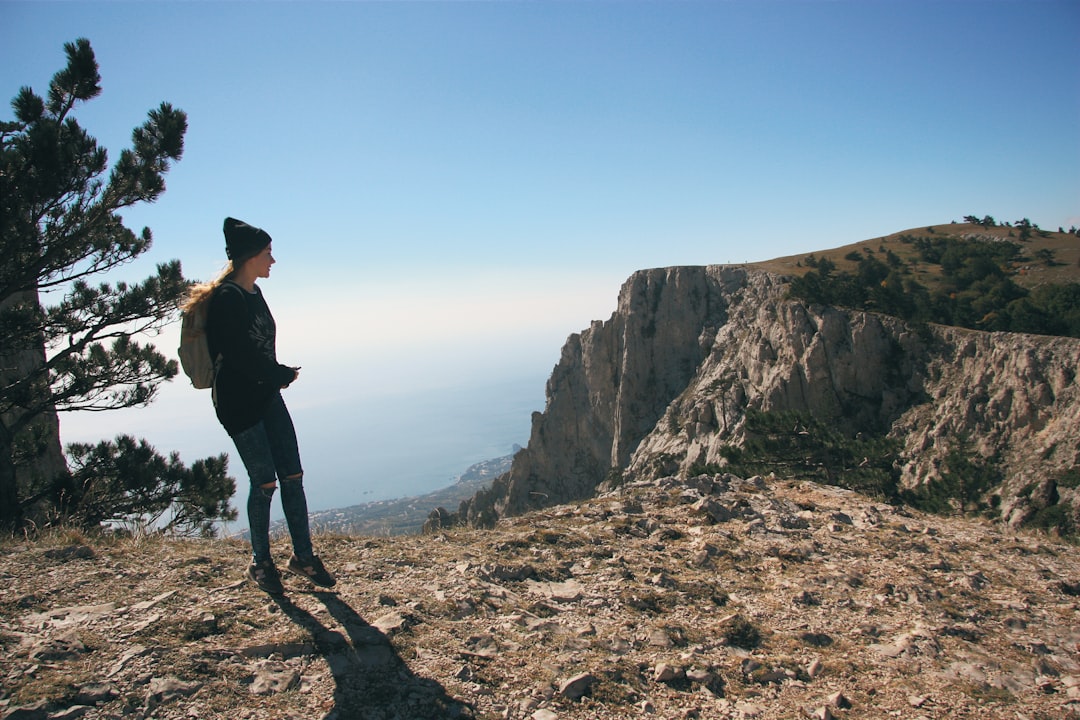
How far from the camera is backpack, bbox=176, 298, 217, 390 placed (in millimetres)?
4504

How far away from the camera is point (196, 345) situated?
4.52 m

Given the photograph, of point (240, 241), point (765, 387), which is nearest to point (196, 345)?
point (240, 241)

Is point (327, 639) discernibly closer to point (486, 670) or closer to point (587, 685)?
point (486, 670)

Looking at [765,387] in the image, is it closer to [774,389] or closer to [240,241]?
[774,389]

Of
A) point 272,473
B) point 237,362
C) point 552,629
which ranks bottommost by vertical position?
point 552,629

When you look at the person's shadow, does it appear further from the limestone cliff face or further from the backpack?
the limestone cliff face

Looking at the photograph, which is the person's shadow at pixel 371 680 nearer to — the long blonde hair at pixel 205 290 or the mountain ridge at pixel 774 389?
the long blonde hair at pixel 205 290

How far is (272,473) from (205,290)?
1600 mm

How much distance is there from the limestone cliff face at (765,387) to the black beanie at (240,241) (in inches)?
272

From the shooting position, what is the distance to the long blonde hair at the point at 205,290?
454cm

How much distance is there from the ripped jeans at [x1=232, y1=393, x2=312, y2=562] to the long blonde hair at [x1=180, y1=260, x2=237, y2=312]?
0.96 metres

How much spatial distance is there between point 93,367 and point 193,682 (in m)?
8.55

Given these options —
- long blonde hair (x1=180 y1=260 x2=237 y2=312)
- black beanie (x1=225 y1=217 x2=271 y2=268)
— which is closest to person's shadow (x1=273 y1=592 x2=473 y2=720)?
long blonde hair (x1=180 y1=260 x2=237 y2=312)

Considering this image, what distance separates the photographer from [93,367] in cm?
973
